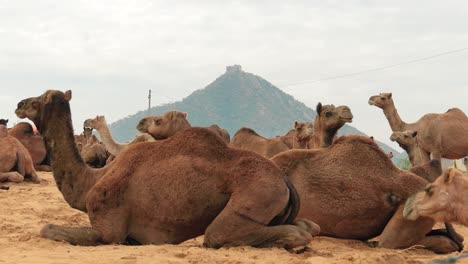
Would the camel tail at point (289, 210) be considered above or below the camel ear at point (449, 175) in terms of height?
below

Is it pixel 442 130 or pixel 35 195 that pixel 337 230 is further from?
pixel 442 130

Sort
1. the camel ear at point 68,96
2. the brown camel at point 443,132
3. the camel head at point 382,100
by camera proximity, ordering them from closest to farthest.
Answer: the camel ear at point 68,96
the brown camel at point 443,132
the camel head at point 382,100

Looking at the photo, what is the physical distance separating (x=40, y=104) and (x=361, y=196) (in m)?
3.60

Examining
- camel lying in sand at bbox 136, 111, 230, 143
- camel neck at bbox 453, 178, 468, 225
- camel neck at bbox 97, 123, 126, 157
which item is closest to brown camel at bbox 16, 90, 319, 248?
camel neck at bbox 453, 178, 468, 225

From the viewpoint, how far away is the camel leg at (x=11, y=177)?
13.6 m

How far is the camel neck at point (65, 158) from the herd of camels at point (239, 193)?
11 millimetres

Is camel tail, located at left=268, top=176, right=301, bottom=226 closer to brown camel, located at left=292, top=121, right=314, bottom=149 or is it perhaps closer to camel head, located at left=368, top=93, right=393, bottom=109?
brown camel, located at left=292, top=121, right=314, bottom=149

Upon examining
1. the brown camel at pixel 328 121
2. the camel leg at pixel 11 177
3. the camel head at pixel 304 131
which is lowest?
the camel leg at pixel 11 177

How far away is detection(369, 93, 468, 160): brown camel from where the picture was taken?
1784 centimetres

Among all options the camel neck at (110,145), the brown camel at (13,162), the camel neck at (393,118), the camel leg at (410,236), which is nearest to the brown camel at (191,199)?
the camel leg at (410,236)

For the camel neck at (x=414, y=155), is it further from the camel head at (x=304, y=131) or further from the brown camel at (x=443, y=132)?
the brown camel at (x=443, y=132)

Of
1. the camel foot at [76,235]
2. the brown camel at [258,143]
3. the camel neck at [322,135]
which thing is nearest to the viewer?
the camel foot at [76,235]

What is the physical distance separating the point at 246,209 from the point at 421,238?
2.25 meters

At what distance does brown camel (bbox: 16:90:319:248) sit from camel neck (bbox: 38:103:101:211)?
10.7 inches
